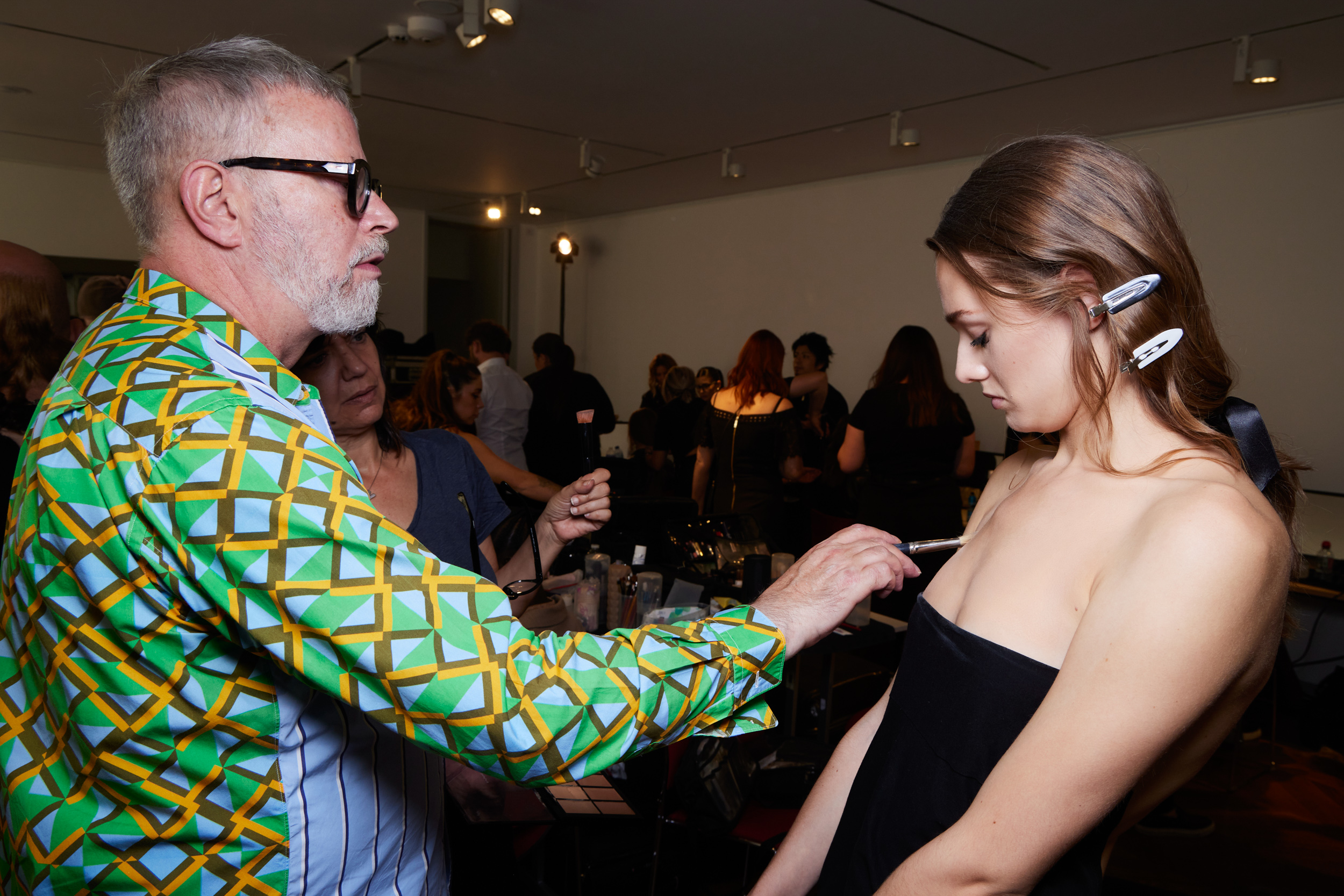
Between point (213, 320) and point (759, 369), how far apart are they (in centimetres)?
338

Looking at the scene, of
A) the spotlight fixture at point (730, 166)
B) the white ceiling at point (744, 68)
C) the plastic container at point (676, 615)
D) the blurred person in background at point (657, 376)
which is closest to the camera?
the plastic container at point (676, 615)

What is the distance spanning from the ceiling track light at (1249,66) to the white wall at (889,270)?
0.84 m

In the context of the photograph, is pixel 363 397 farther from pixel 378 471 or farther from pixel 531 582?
pixel 531 582

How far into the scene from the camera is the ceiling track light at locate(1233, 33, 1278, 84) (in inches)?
143

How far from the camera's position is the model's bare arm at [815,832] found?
1165mm

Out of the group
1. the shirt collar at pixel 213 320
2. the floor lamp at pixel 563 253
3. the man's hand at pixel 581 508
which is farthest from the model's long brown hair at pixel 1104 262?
the floor lamp at pixel 563 253

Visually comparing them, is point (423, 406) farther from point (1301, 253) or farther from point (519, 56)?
point (1301, 253)

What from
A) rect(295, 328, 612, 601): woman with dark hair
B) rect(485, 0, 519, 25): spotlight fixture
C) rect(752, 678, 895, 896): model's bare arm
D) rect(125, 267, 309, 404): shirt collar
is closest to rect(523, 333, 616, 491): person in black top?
rect(485, 0, 519, 25): spotlight fixture

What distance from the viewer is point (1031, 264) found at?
2.96 feet

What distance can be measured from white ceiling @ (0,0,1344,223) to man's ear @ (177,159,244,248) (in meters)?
3.01

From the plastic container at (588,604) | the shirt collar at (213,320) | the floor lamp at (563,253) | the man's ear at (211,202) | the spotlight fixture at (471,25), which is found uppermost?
the spotlight fixture at (471,25)

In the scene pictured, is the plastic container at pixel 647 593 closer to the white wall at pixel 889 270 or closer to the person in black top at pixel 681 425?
the person in black top at pixel 681 425

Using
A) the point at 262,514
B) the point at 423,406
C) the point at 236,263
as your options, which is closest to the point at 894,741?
the point at 262,514

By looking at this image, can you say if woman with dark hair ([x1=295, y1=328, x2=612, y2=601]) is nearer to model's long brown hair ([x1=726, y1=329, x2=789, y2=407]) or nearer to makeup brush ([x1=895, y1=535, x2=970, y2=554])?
makeup brush ([x1=895, y1=535, x2=970, y2=554])
